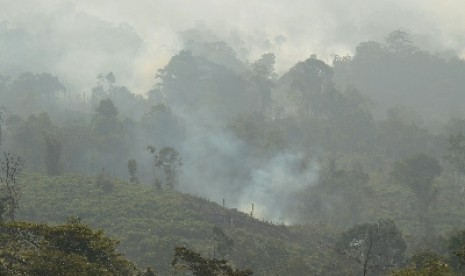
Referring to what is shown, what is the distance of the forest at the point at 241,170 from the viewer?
6644cm

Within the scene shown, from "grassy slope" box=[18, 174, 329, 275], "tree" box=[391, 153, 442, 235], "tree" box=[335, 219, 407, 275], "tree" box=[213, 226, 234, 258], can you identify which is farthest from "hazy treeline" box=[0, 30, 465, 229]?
"tree" box=[213, 226, 234, 258]

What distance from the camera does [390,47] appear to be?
173m

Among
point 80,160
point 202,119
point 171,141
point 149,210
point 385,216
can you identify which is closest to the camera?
point 149,210

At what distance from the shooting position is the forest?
66438 mm

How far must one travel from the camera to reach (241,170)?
110188mm

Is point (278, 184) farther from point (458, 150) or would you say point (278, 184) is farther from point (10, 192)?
point (10, 192)

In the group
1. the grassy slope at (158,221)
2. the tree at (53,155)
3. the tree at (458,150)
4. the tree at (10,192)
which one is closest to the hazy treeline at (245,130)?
the tree at (53,155)

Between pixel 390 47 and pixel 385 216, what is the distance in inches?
3603

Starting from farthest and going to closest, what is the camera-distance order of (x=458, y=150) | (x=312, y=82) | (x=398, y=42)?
(x=398, y=42) < (x=312, y=82) < (x=458, y=150)

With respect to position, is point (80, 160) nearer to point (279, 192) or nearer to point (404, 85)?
point (279, 192)

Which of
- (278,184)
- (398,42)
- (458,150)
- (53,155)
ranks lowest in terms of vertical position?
(53,155)

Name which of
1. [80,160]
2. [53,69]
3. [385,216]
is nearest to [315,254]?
[385,216]

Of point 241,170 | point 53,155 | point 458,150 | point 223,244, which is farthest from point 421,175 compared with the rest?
point 53,155

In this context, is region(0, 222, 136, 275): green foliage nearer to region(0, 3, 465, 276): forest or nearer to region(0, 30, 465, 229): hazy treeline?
region(0, 3, 465, 276): forest
